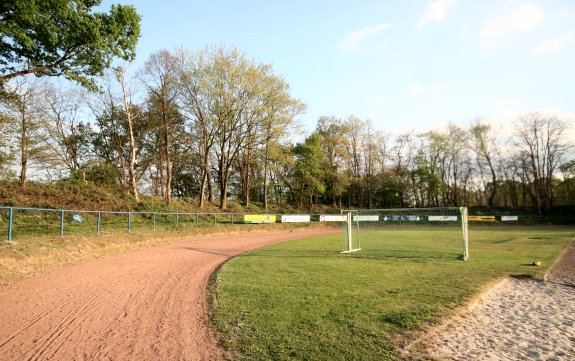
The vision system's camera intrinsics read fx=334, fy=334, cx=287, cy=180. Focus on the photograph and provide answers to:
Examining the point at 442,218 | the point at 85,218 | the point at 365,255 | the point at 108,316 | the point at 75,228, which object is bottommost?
the point at 365,255

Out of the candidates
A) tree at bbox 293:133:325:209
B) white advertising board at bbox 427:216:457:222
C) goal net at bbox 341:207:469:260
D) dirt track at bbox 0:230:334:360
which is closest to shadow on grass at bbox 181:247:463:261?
goal net at bbox 341:207:469:260

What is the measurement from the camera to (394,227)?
58.9ft

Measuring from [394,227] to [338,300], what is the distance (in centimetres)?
1185

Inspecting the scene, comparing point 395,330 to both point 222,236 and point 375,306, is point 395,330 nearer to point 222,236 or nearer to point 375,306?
point 375,306

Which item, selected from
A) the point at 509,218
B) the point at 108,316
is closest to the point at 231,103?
the point at 108,316

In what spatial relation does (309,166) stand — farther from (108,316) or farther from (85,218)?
(108,316)

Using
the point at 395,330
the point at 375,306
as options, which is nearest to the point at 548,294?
the point at 375,306

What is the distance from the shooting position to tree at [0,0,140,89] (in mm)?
12930

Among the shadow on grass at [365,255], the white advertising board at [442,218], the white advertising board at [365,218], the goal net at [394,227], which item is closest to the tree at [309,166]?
the goal net at [394,227]

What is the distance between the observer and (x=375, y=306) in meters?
6.56

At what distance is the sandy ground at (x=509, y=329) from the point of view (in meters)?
4.67

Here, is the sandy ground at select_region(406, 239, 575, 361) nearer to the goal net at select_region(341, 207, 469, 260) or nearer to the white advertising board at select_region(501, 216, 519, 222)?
the goal net at select_region(341, 207, 469, 260)

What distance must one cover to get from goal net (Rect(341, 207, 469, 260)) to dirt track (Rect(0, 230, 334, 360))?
846cm

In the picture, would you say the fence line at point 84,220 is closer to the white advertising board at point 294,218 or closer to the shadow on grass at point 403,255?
the white advertising board at point 294,218
